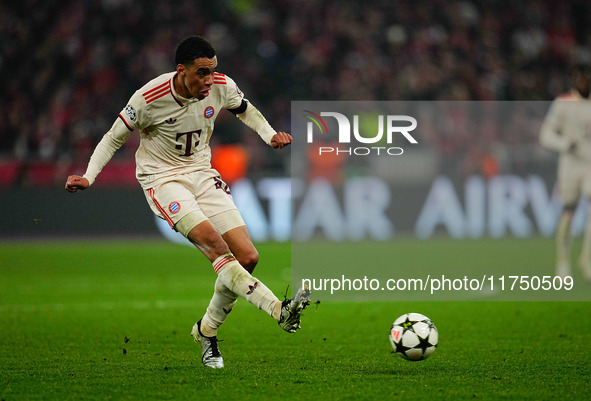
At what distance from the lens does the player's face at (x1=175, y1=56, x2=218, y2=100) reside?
223 inches

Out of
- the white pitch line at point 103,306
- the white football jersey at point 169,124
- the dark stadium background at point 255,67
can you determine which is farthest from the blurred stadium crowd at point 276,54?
the white football jersey at point 169,124

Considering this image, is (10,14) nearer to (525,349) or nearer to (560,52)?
(560,52)

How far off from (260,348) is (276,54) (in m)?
14.2

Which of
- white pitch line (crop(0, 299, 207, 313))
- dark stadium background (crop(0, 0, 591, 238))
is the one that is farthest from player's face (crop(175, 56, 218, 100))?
dark stadium background (crop(0, 0, 591, 238))

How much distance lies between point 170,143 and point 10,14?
593 inches

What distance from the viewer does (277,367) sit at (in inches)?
227

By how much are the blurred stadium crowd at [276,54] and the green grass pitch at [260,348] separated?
6.94 metres

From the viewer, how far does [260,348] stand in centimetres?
674

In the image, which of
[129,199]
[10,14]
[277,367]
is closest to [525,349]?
[277,367]

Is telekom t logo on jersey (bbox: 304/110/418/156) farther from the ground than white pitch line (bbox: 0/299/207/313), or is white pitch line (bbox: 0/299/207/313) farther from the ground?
telekom t logo on jersey (bbox: 304/110/418/156)

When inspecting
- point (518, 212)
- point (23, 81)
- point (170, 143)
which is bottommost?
point (170, 143)

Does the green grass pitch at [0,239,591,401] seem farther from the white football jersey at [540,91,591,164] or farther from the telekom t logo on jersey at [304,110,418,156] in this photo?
the telekom t logo on jersey at [304,110,418,156]

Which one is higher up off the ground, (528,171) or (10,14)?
(10,14)

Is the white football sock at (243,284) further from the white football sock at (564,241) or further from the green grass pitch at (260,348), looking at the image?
the white football sock at (564,241)
